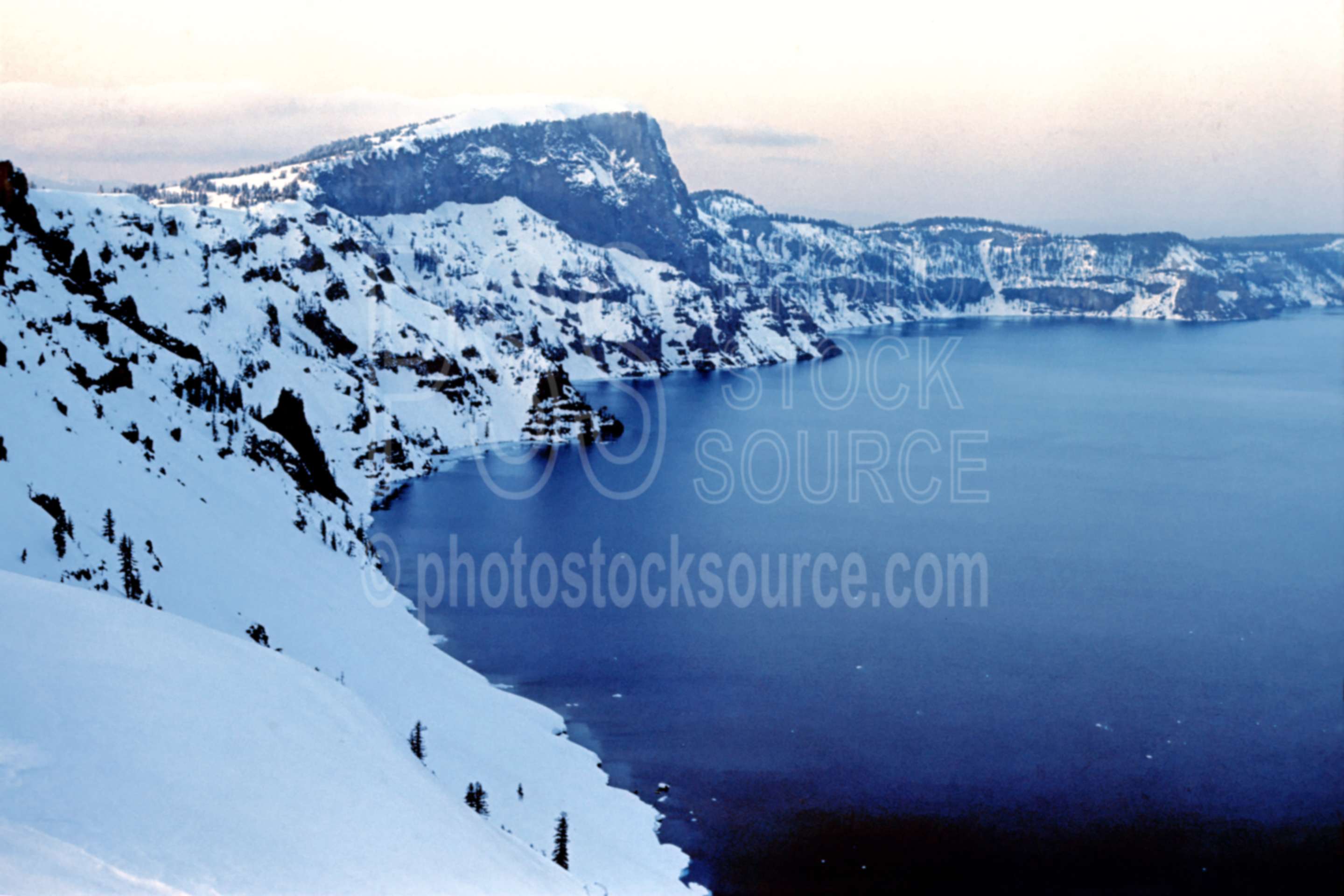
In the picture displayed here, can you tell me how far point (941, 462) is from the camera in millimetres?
119875

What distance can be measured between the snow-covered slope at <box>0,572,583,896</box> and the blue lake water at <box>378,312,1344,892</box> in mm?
17708

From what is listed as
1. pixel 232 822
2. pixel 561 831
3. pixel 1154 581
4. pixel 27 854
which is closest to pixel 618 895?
pixel 561 831

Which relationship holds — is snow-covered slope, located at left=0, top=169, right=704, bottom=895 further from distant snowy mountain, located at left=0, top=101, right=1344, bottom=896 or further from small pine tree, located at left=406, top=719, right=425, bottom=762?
small pine tree, located at left=406, top=719, right=425, bottom=762

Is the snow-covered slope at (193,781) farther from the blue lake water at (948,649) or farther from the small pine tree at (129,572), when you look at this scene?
the blue lake water at (948,649)

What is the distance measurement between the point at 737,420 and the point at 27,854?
149m

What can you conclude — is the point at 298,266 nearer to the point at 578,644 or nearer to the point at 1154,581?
the point at 578,644

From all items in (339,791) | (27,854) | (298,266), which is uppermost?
(298,266)

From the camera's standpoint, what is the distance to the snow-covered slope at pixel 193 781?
1405cm

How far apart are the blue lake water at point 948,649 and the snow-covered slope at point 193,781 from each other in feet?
58.1

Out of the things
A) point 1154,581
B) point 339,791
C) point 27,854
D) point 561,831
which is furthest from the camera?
point 1154,581

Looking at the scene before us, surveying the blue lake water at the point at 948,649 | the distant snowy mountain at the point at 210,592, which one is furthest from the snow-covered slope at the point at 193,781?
the blue lake water at the point at 948,649

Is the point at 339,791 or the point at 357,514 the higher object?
the point at 339,791

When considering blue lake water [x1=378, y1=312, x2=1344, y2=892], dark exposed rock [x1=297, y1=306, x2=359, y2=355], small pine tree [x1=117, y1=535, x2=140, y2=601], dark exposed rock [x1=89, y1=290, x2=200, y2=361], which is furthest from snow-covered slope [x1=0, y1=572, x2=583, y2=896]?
dark exposed rock [x1=297, y1=306, x2=359, y2=355]

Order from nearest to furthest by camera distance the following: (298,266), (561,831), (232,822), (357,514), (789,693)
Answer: (232,822)
(561,831)
(789,693)
(357,514)
(298,266)
